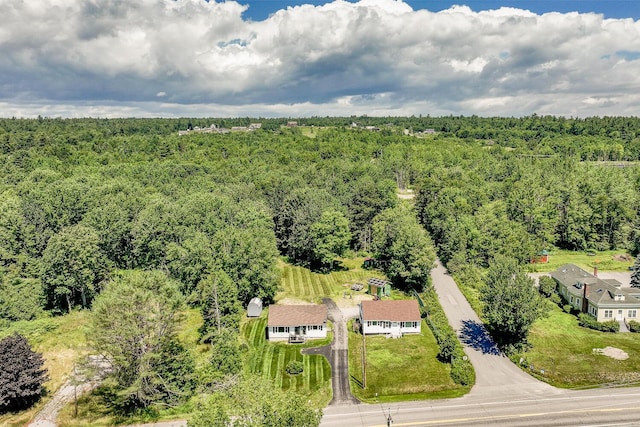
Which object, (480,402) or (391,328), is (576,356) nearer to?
(480,402)

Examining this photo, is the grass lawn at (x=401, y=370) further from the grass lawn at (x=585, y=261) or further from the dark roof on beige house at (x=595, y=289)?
the grass lawn at (x=585, y=261)

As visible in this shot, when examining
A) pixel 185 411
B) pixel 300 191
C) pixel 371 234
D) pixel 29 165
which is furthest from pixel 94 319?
pixel 29 165

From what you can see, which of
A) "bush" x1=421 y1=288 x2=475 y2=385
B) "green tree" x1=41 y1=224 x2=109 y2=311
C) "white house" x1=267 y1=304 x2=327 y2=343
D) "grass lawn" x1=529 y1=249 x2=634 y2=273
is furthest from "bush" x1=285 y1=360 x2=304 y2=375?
"grass lawn" x1=529 y1=249 x2=634 y2=273

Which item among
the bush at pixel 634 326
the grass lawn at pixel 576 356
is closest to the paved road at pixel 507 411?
the grass lawn at pixel 576 356

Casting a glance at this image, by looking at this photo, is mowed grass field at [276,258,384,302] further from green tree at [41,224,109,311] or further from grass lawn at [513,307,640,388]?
green tree at [41,224,109,311]

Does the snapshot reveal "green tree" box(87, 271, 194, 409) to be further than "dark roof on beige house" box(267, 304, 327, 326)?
No

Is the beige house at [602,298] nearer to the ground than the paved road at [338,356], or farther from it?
farther from it

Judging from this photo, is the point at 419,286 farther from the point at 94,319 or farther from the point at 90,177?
the point at 90,177

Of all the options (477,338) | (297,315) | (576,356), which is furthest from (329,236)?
(576,356)
